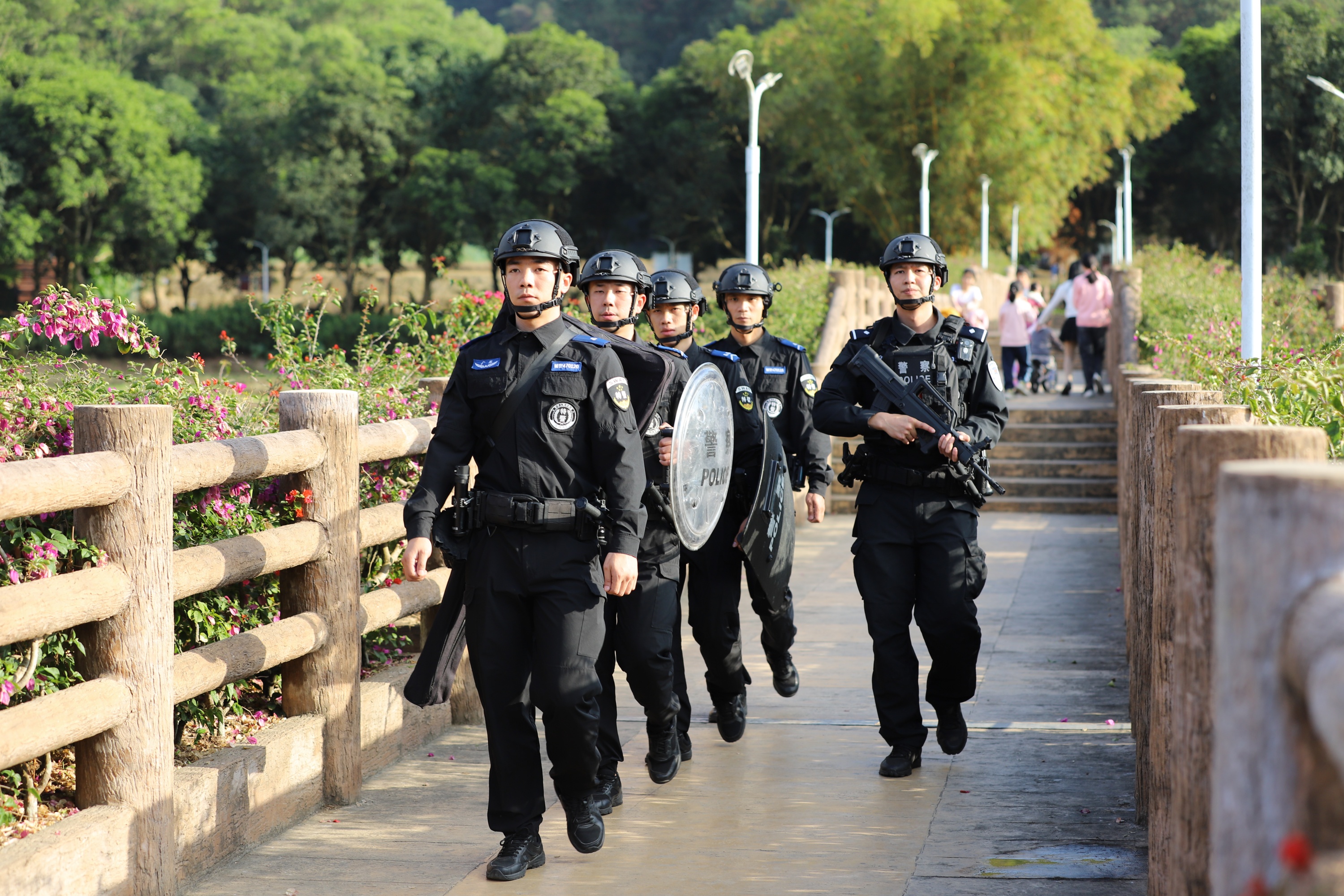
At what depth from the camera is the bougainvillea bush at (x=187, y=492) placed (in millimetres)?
4418

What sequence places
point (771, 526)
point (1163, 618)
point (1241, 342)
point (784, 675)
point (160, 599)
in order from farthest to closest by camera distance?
point (1241, 342) → point (784, 675) → point (771, 526) → point (160, 599) → point (1163, 618)

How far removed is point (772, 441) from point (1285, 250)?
6610 cm

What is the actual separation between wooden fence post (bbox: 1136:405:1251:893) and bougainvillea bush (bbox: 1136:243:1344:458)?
1.30 m

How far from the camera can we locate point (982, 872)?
4.89 m

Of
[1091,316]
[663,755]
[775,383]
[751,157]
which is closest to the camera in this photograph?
[663,755]

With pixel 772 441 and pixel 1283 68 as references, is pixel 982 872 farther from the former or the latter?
pixel 1283 68

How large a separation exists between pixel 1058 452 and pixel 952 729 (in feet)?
35.9

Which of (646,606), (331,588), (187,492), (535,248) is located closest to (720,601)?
(646,606)

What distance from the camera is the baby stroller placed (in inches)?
838

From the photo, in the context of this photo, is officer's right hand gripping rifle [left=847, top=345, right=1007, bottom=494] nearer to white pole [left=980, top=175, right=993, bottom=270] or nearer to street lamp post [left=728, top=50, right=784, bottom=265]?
street lamp post [left=728, top=50, right=784, bottom=265]

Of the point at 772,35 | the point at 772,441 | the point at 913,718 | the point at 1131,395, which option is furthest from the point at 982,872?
the point at 772,35

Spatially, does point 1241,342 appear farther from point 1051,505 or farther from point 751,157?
point 751,157

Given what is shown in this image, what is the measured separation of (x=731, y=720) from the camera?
6699 mm

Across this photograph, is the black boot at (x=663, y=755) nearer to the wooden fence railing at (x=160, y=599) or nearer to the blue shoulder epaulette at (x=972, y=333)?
the wooden fence railing at (x=160, y=599)
